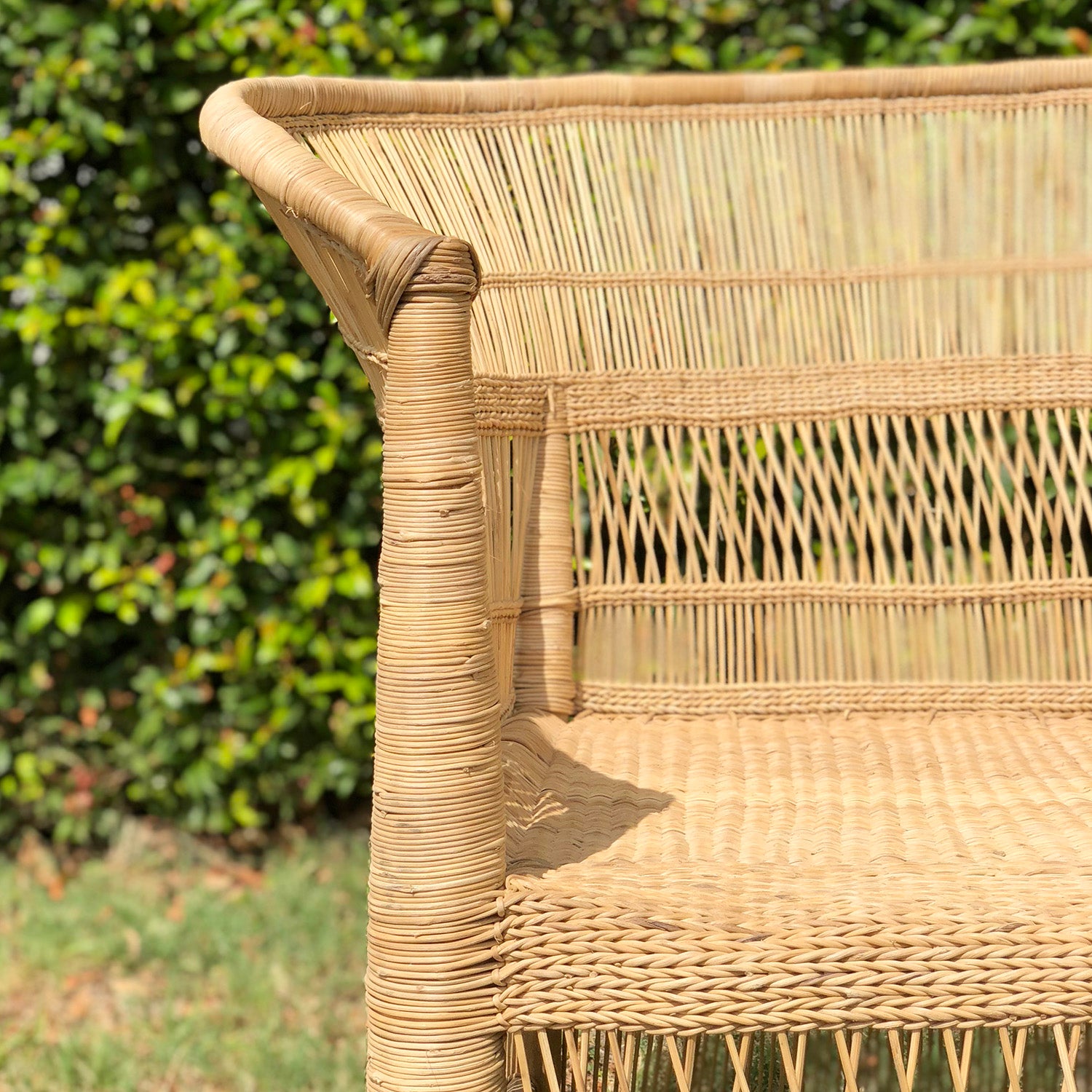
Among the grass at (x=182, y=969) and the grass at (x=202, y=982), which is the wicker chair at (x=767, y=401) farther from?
the grass at (x=182, y=969)

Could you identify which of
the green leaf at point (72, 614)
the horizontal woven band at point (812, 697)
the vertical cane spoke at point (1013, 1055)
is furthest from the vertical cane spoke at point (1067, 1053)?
the green leaf at point (72, 614)

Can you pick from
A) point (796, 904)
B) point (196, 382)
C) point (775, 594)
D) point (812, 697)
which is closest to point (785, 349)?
point (775, 594)

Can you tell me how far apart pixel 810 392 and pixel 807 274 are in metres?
0.13

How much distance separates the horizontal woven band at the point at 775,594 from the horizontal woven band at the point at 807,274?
31 centimetres

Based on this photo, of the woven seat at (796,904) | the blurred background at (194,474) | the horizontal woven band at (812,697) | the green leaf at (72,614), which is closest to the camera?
the woven seat at (796,904)

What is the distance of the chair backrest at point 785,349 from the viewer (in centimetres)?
121

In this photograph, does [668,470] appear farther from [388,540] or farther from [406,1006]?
[406,1006]

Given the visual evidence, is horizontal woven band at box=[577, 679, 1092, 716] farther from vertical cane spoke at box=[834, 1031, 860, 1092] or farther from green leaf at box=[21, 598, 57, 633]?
green leaf at box=[21, 598, 57, 633]

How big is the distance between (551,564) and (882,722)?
0.34 meters

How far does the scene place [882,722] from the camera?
3.80 feet

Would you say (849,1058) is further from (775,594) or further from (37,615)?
(37,615)

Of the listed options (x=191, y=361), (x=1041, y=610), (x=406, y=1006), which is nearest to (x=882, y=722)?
(x=1041, y=610)

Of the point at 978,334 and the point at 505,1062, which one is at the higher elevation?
the point at 978,334

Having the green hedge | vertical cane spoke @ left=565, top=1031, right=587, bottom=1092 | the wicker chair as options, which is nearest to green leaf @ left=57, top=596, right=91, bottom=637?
the green hedge
